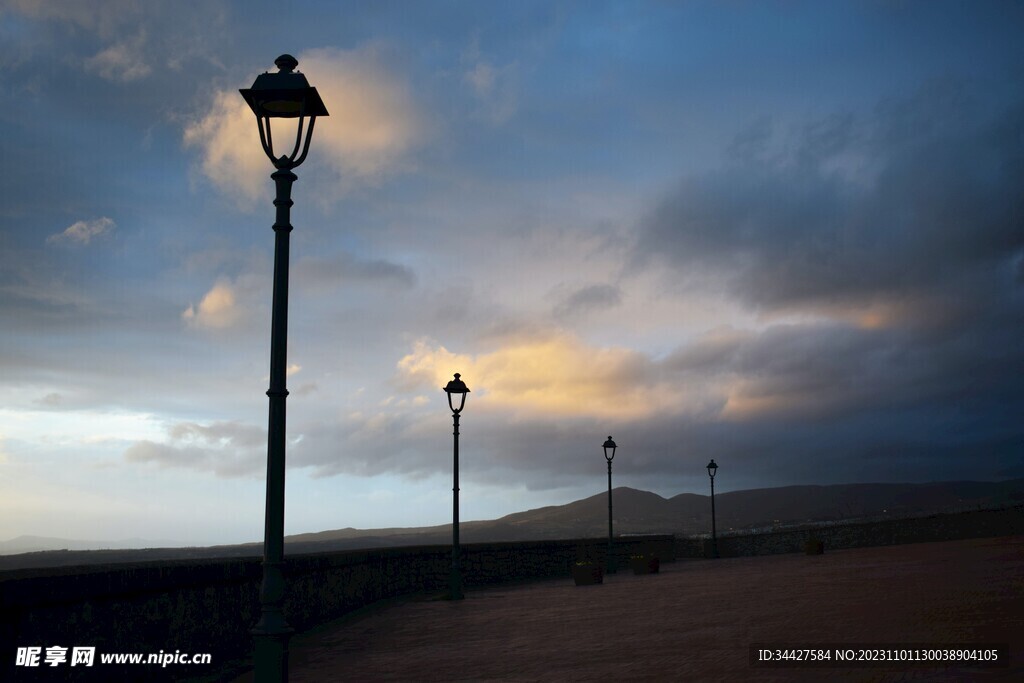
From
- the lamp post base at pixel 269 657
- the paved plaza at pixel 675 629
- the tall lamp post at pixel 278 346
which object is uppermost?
the tall lamp post at pixel 278 346

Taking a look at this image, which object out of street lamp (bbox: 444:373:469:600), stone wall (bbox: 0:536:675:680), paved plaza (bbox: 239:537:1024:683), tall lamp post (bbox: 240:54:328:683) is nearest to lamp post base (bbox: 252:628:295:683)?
tall lamp post (bbox: 240:54:328:683)

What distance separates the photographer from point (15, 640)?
7.64 m

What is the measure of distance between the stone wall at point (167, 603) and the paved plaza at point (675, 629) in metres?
0.75

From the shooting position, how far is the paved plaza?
10.2 m

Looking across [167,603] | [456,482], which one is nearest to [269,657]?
[167,603]

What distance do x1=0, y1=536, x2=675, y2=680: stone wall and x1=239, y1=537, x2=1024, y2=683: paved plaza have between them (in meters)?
0.75

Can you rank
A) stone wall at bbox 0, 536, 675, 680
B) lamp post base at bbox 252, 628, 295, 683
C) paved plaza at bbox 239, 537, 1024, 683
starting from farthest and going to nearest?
paved plaza at bbox 239, 537, 1024, 683, stone wall at bbox 0, 536, 675, 680, lamp post base at bbox 252, 628, 295, 683

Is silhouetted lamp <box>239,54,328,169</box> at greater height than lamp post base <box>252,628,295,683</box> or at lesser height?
greater

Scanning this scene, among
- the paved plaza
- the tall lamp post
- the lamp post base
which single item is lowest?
the paved plaza

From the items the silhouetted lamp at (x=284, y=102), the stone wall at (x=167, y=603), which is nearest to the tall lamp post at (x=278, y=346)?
the silhouetted lamp at (x=284, y=102)

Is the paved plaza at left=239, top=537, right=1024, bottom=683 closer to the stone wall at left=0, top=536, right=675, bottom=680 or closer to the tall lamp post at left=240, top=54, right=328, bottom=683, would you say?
the stone wall at left=0, top=536, right=675, bottom=680

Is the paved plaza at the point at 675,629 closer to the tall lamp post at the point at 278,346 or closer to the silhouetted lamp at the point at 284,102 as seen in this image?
the tall lamp post at the point at 278,346

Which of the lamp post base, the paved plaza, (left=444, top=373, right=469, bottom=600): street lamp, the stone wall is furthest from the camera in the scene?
(left=444, top=373, right=469, bottom=600): street lamp

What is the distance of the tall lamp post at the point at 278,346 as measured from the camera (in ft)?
24.0
